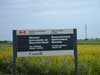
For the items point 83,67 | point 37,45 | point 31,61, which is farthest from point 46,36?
point 31,61

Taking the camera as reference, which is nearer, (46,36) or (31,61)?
(46,36)

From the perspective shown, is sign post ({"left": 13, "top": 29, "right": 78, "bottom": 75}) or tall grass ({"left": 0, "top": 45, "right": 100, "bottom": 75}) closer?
sign post ({"left": 13, "top": 29, "right": 78, "bottom": 75})

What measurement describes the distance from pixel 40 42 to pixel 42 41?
3.2 inches

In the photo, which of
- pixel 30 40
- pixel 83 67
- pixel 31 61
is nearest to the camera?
pixel 30 40

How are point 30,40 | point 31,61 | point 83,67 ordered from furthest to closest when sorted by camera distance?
point 31,61 < point 83,67 < point 30,40

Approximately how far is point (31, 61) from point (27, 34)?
9.12 meters

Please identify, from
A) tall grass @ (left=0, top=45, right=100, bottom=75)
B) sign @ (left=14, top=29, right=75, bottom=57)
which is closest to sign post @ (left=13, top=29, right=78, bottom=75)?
sign @ (left=14, top=29, right=75, bottom=57)

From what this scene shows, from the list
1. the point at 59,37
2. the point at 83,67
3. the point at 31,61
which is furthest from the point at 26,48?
the point at 31,61

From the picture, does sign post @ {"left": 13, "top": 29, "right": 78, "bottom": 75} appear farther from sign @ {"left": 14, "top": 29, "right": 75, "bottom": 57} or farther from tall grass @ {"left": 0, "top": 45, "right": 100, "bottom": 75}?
tall grass @ {"left": 0, "top": 45, "right": 100, "bottom": 75}

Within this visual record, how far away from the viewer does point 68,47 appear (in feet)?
47.0

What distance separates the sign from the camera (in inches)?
555

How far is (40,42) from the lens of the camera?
14102mm

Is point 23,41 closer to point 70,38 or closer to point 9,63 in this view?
point 70,38

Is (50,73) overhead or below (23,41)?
below
